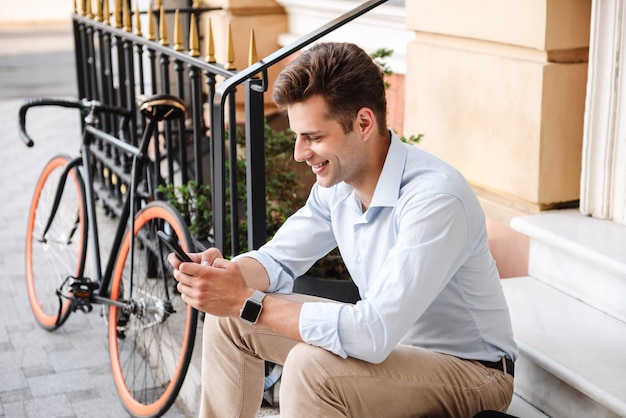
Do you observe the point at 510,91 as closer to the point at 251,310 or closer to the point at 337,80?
the point at 337,80

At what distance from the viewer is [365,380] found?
7.64ft

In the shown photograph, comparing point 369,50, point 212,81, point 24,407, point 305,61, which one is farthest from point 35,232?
point 305,61

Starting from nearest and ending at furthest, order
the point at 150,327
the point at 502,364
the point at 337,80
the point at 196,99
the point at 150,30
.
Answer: the point at 337,80 < the point at 502,364 < the point at 150,327 < the point at 196,99 < the point at 150,30

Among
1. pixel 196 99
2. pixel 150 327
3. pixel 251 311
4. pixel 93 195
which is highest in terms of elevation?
pixel 196 99

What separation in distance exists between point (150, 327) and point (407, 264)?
1.83 meters

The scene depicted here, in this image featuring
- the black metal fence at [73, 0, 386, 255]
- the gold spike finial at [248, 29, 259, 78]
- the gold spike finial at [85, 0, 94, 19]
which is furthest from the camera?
the gold spike finial at [85, 0, 94, 19]

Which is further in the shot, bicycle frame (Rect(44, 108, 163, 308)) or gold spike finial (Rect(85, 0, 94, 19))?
gold spike finial (Rect(85, 0, 94, 19))

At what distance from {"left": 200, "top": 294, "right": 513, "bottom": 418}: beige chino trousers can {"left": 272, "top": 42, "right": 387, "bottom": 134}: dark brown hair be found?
63 cm

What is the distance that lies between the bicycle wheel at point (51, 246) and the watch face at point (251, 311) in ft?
7.33

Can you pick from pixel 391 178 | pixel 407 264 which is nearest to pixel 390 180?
pixel 391 178

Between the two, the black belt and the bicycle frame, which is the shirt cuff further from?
the bicycle frame

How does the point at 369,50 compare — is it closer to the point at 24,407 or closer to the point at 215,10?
the point at 215,10

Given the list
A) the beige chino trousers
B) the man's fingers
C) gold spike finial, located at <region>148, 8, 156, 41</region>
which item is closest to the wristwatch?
the beige chino trousers

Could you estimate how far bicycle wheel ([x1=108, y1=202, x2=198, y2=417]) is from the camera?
11.8 ft
